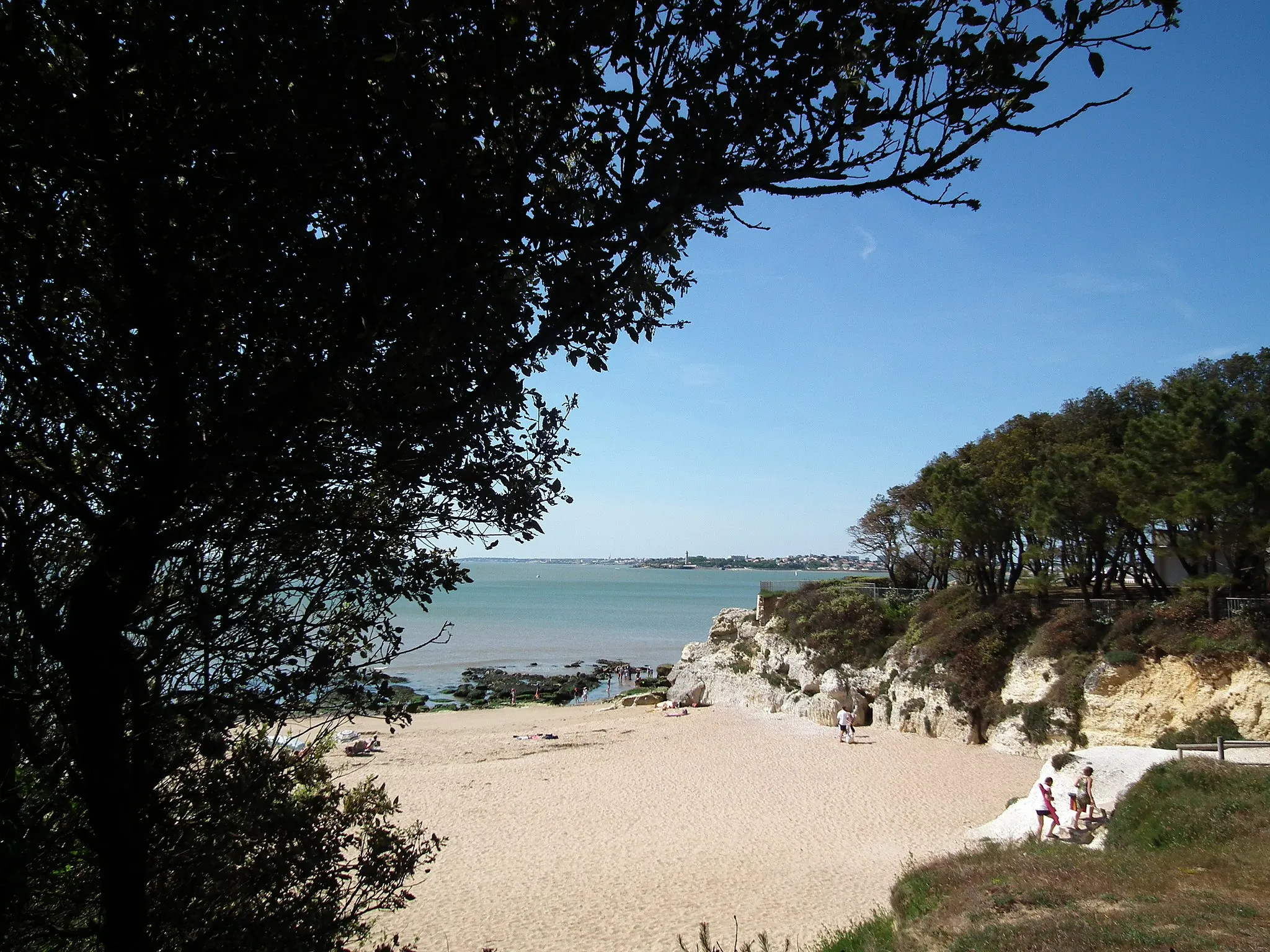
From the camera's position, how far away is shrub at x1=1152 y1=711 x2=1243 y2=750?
663 inches

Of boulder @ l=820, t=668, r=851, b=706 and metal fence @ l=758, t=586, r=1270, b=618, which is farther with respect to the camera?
boulder @ l=820, t=668, r=851, b=706

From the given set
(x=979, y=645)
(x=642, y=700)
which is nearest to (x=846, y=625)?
(x=979, y=645)

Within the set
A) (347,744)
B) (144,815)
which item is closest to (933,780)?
(347,744)

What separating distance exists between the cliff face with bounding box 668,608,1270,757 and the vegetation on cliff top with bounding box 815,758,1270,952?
7867mm

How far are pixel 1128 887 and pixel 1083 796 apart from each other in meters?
4.87

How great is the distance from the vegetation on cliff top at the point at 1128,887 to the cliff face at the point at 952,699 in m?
7.87

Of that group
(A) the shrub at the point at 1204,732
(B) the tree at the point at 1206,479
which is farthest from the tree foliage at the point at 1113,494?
(A) the shrub at the point at 1204,732

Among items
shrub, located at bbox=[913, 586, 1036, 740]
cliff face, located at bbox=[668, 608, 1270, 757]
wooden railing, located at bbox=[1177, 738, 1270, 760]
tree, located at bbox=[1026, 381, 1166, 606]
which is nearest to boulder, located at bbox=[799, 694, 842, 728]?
cliff face, located at bbox=[668, 608, 1270, 757]

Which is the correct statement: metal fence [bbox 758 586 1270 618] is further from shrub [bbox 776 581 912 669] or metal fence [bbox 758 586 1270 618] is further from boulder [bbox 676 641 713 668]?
boulder [bbox 676 641 713 668]

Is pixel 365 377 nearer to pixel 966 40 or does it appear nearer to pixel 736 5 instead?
pixel 736 5

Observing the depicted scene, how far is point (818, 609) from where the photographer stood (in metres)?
32.2

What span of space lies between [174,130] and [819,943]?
419 inches

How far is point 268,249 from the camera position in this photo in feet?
9.57

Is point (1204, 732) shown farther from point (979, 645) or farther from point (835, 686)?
point (835, 686)
